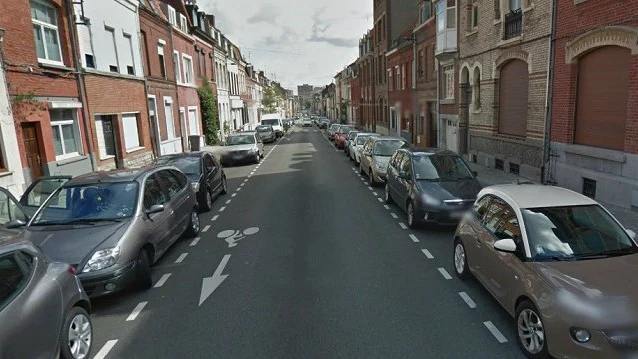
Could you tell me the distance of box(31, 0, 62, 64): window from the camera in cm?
1150

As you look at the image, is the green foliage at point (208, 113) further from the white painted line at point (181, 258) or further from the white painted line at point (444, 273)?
the white painted line at point (444, 273)

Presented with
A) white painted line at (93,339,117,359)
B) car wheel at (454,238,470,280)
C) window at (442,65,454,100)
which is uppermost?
window at (442,65,454,100)

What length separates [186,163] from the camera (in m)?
11.3

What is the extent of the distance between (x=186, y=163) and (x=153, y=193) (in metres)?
4.63

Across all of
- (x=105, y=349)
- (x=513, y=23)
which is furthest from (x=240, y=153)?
(x=105, y=349)

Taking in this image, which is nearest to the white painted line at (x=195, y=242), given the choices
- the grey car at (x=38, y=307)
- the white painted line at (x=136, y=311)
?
the white painted line at (x=136, y=311)

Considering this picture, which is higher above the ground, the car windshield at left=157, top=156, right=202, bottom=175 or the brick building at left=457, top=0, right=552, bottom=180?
the brick building at left=457, top=0, right=552, bottom=180

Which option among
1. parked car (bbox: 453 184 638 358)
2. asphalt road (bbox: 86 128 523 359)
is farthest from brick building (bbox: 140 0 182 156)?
parked car (bbox: 453 184 638 358)

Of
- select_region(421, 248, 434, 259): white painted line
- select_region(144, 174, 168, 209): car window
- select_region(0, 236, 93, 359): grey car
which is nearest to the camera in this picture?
select_region(0, 236, 93, 359): grey car

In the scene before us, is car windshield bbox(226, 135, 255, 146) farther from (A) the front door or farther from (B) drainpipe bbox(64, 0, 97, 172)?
(A) the front door

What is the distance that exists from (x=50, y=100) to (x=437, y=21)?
56.3 ft

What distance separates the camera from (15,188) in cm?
981

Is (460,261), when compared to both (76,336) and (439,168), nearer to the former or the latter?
(439,168)

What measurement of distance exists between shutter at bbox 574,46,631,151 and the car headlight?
10247 millimetres
